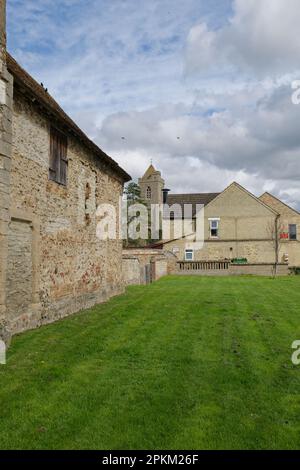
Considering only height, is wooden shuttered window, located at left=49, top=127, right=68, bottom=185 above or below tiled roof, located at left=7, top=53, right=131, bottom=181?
below

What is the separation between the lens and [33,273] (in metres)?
11.6

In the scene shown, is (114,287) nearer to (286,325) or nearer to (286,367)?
(286,325)

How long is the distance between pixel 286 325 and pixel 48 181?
8070 mm

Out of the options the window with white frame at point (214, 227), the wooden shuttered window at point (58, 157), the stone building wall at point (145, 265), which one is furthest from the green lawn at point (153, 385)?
the window with white frame at point (214, 227)

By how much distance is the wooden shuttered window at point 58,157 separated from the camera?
41.8 ft

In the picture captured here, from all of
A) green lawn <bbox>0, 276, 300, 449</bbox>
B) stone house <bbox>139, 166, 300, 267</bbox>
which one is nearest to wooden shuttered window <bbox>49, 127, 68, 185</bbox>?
green lawn <bbox>0, 276, 300, 449</bbox>

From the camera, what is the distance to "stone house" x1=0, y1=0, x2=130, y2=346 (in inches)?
377

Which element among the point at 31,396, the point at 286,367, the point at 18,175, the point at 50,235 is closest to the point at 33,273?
the point at 50,235

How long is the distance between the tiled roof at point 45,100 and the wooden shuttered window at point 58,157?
41 centimetres

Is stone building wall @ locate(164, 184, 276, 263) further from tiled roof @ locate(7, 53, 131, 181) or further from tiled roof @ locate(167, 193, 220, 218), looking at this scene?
tiled roof @ locate(7, 53, 131, 181)

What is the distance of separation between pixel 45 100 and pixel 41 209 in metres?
3.01

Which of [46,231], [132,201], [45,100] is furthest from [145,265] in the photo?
[132,201]

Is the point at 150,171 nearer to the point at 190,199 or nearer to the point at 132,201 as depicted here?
the point at 132,201

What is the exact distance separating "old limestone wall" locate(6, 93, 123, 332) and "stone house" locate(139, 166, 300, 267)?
84.7 feet
